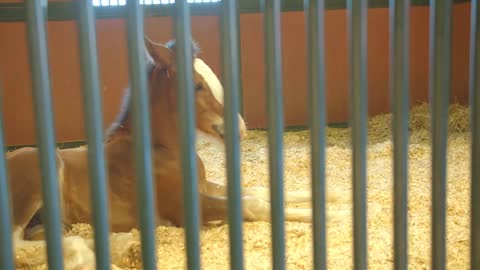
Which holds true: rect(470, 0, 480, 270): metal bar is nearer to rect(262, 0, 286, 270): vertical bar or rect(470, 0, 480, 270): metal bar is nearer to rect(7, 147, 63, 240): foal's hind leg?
rect(262, 0, 286, 270): vertical bar

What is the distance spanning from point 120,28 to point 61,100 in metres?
0.74

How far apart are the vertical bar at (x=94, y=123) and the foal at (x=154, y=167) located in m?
1.23

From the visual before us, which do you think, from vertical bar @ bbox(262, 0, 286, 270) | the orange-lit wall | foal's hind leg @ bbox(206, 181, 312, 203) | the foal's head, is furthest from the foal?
the orange-lit wall

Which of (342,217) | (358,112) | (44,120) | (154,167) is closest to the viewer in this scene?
(44,120)

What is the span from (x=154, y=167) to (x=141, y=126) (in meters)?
1.45

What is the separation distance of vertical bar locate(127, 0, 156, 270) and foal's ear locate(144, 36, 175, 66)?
120 centimetres

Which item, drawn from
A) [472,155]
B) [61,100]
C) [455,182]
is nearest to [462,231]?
[455,182]

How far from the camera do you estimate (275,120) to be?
0.99 meters

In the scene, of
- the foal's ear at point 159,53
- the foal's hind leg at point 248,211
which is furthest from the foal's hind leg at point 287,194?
the foal's ear at point 159,53

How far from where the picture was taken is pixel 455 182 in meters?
3.02

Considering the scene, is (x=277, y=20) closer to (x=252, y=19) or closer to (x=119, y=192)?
(x=119, y=192)

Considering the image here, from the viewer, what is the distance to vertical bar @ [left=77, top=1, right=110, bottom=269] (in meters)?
0.91

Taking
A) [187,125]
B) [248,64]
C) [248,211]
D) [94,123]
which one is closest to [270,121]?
[187,125]

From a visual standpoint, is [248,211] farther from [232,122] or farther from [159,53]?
[232,122]
